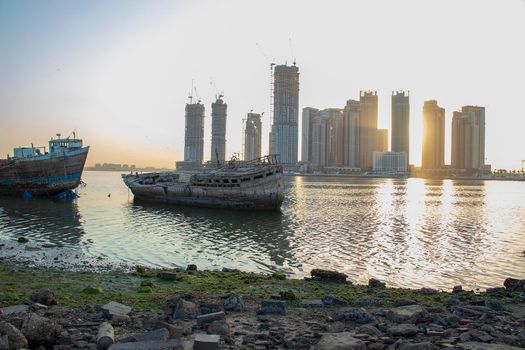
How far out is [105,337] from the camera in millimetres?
8195

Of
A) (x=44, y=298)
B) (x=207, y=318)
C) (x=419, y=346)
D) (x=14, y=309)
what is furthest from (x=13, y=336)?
(x=419, y=346)

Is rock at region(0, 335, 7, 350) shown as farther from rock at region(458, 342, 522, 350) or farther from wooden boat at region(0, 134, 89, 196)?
wooden boat at region(0, 134, 89, 196)

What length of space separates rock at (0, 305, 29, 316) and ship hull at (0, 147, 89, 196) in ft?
187

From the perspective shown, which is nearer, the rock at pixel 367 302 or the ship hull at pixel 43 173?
the rock at pixel 367 302

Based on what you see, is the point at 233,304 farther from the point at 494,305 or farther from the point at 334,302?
the point at 494,305

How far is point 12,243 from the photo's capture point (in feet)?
84.7

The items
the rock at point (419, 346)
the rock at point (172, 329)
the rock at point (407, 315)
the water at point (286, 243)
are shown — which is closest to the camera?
the rock at point (419, 346)

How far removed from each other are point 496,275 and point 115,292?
17326mm

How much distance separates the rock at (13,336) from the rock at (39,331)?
21cm

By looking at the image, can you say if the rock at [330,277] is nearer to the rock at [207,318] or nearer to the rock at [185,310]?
the rock at [185,310]

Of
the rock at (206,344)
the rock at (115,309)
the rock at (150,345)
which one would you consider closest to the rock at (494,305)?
the rock at (206,344)

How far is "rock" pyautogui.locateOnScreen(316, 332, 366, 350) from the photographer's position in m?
7.97

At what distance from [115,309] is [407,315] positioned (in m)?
7.08

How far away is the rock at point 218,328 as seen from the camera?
29.6 ft
